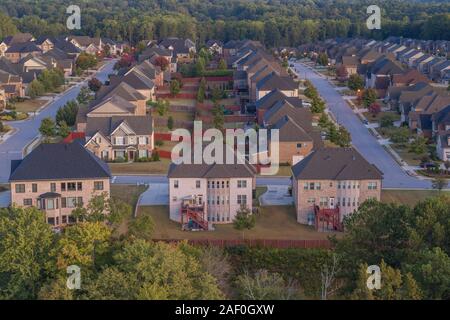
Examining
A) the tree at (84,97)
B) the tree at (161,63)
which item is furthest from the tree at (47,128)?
the tree at (161,63)

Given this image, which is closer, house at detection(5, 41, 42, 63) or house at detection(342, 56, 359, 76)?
house at detection(342, 56, 359, 76)

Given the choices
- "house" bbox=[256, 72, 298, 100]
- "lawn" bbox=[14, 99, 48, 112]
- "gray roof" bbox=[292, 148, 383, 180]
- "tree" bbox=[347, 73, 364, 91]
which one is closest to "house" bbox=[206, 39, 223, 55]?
"tree" bbox=[347, 73, 364, 91]

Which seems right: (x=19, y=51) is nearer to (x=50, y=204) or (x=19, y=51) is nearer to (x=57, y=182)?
(x=57, y=182)

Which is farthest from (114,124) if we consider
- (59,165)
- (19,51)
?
(19,51)

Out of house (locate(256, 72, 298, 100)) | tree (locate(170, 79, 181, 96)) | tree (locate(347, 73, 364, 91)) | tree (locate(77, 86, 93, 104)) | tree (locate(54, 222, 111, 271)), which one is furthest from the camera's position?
tree (locate(347, 73, 364, 91))

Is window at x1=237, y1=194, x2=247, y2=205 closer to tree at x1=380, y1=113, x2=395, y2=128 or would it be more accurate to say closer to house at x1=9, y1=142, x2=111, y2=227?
house at x1=9, y1=142, x2=111, y2=227

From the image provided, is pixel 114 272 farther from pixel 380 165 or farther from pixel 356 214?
pixel 380 165
